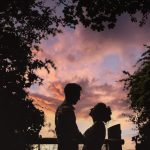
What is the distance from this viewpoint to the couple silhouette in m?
7.14

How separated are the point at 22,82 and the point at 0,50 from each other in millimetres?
2884

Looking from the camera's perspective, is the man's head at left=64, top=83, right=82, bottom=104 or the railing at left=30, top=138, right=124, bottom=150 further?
the railing at left=30, top=138, right=124, bottom=150

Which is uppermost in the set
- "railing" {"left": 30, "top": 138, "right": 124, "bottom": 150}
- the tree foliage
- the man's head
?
the tree foliage

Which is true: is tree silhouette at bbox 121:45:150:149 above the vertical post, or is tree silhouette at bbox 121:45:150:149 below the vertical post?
above

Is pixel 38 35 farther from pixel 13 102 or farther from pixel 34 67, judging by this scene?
pixel 13 102

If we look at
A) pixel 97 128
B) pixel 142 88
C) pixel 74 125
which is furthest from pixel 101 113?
pixel 142 88

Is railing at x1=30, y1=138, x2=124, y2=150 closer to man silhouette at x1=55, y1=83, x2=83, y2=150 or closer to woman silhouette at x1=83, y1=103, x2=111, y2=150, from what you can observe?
man silhouette at x1=55, y1=83, x2=83, y2=150

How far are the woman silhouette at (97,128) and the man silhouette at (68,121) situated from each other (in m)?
0.27

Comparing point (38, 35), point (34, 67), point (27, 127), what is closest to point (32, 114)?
point (27, 127)

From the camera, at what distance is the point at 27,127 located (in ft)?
111

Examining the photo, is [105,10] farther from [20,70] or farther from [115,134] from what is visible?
[20,70]

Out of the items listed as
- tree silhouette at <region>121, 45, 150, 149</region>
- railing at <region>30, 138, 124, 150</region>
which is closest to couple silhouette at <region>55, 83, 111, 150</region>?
railing at <region>30, 138, 124, 150</region>

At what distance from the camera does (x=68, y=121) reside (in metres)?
7.21

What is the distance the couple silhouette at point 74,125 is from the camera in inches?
281
